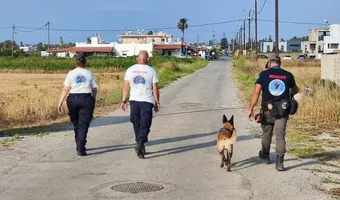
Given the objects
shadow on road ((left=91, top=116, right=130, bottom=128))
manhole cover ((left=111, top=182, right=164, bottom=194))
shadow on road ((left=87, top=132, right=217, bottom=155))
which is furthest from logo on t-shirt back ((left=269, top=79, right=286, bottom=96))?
shadow on road ((left=91, top=116, right=130, bottom=128))

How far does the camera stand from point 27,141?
33.4ft

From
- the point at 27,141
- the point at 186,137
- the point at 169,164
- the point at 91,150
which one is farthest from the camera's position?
the point at 186,137

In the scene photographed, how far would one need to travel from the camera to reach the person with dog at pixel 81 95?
28.8 feet

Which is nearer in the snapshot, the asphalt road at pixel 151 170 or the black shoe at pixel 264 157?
the asphalt road at pixel 151 170

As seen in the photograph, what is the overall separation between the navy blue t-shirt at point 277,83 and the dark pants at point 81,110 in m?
3.08

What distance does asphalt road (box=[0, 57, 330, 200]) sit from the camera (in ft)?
20.7

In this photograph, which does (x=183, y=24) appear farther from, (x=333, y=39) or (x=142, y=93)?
(x=142, y=93)

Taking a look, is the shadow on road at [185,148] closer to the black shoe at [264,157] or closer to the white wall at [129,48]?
the black shoe at [264,157]

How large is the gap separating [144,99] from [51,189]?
8.41 feet

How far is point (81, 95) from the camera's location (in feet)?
28.8

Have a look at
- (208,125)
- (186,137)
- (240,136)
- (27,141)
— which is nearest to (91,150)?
(27,141)

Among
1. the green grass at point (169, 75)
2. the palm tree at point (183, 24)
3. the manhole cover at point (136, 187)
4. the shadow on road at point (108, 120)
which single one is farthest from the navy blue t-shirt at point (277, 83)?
the palm tree at point (183, 24)

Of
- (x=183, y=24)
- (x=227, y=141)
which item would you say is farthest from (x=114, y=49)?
(x=227, y=141)

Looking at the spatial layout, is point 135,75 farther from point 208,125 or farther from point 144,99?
point 208,125
